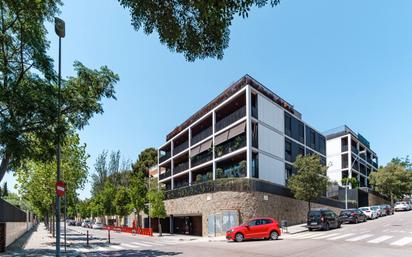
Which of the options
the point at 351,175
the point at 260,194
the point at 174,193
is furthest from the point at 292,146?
the point at 351,175

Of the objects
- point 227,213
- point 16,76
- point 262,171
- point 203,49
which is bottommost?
point 227,213

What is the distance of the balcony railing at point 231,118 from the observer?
127ft

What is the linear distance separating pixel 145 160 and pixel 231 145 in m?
47.5

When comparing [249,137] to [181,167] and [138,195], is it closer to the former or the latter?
[138,195]

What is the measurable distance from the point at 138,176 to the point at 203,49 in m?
45.6

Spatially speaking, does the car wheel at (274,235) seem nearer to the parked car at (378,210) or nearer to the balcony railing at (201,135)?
the balcony railing at (201,135)

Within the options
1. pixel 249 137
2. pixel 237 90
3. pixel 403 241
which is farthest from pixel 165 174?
pixel 403 241

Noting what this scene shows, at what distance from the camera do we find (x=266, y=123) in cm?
3978

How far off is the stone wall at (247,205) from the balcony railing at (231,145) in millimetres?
5296

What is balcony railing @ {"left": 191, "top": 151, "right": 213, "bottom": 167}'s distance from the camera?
152ft

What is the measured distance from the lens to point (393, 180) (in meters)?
64.6

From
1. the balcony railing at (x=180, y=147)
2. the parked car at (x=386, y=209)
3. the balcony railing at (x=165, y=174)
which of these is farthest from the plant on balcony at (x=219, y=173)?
the balcony railing at (x=165, y=174)

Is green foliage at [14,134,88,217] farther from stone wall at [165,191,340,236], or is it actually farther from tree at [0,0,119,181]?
tree at [0,0,119,181]

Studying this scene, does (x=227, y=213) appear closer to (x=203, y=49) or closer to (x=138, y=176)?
(x=138, y=176)
